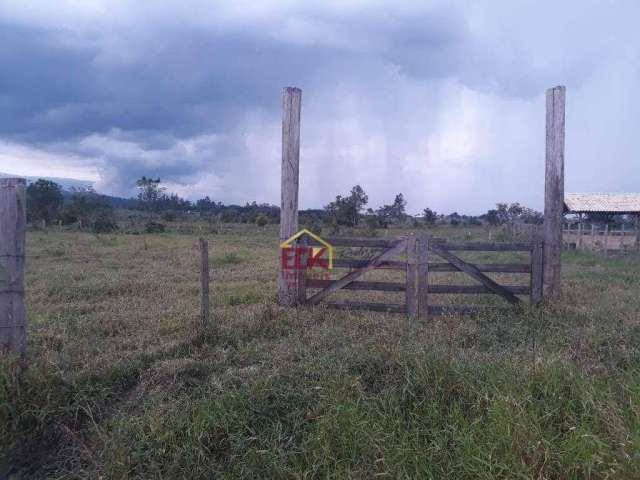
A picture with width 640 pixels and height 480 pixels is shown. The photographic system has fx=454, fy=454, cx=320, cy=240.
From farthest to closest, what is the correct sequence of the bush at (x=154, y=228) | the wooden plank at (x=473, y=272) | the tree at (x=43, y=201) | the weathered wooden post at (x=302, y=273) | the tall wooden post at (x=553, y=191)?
the tree at (x=43, y=201) < the bush at (x=154, y=228) < the tall wooden post at (x=553, y=191) < the weathered wooden post at (x=302, y=273) < the wooden plank at (x=473, y=272)

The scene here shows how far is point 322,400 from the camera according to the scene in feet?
12.3

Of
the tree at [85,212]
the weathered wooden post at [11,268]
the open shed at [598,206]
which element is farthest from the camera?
the tree at [85,212]

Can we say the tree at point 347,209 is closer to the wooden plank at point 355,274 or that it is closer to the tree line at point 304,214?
the tree line at point 304,214

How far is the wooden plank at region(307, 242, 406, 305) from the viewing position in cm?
690

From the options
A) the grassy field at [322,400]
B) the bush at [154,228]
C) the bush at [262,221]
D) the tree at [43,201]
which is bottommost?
the grassy field at [322,400]

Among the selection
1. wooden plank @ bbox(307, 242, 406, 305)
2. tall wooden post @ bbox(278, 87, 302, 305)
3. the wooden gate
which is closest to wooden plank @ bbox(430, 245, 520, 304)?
the wooden gate

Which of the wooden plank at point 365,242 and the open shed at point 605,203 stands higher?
the open shed at point 605,203

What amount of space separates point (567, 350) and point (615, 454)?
6.54ft

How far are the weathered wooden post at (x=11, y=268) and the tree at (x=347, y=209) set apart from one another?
1125 inches

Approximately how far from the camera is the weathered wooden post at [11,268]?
14.3 ft

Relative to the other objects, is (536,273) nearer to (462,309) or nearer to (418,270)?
(462,309)

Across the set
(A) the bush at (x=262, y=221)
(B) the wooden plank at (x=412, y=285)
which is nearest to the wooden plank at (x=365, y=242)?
(B) the wooden plank at (x=412, y=285)

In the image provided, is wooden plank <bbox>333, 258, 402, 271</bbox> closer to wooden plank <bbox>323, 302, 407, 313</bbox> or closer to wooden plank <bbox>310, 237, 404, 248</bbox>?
wooden plank <bbox>310, 237, 404, 248</bbox>

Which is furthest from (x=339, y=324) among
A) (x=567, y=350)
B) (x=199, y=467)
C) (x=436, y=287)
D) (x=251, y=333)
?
(x=199, y=467)
